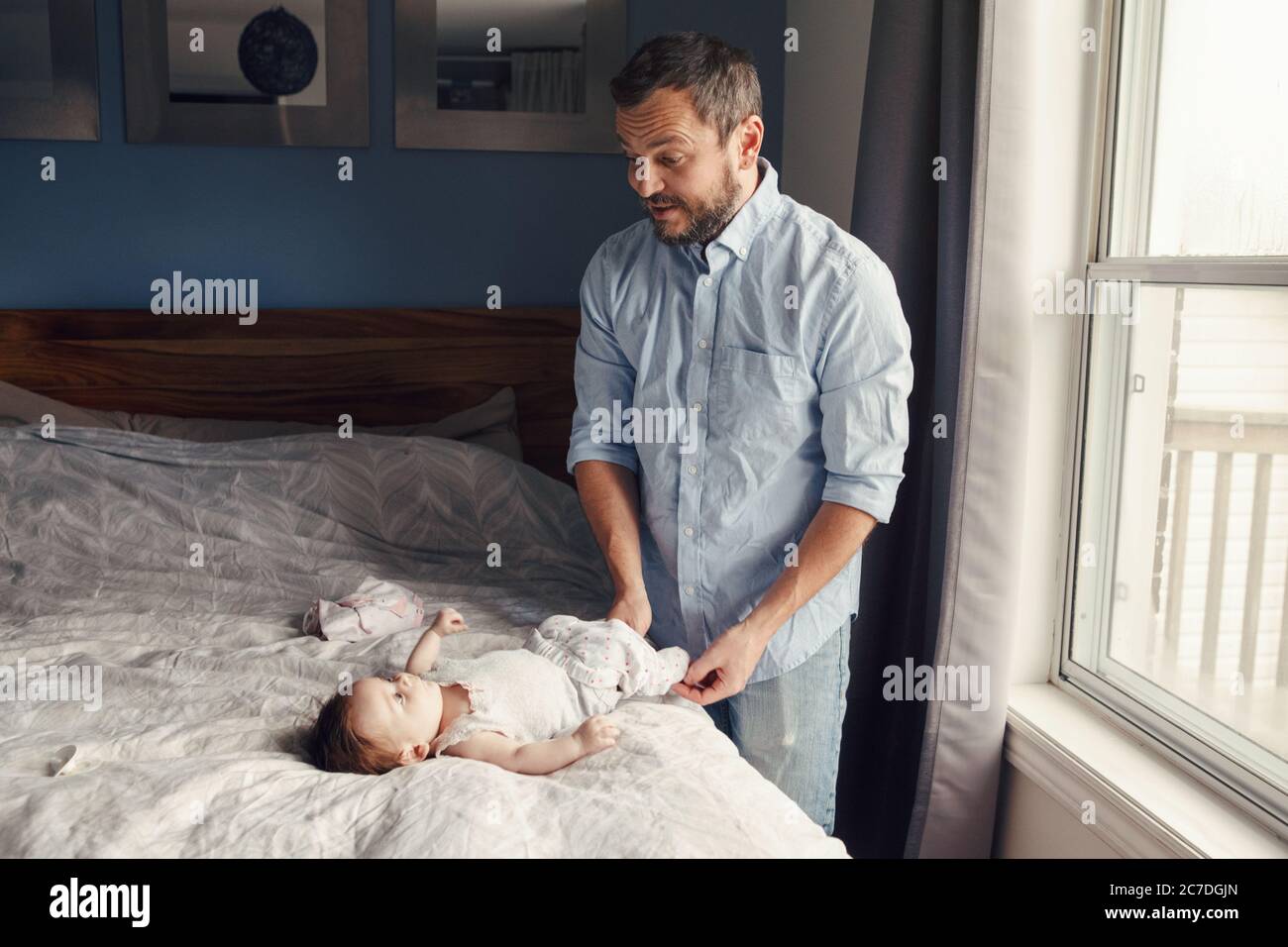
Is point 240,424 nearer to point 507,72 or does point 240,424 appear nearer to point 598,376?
point 507,72

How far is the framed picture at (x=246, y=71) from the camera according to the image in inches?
112

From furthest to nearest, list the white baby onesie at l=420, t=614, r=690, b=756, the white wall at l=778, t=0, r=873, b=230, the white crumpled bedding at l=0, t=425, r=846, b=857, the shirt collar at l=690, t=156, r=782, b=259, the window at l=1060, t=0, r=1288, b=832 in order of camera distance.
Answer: the white wall at l=778, t=0, r=873, b=230, the shirt collar at l=690, t=156, r=782, b=259, the window at l=1060, t=0, r=1288, b=832, the white baby onesie at l=420, t=614, r=690, b=756, the white crumpled bedding at l=0, t=425, r=846, b=857

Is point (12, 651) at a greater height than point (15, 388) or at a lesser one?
lesser

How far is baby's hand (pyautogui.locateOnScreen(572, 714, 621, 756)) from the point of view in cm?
133

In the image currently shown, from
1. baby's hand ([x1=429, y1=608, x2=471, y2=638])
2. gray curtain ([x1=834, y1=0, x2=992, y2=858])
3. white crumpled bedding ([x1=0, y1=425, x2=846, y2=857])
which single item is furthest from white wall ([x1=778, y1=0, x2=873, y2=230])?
baby's hand ([x1=429, y1=608, x2=471, y2=638])

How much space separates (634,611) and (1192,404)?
0.91 meters

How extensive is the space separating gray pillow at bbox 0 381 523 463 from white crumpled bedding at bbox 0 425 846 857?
0.21 meters

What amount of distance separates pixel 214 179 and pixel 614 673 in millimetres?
2089

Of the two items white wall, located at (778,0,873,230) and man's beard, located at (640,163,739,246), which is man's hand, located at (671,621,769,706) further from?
white wall, located at (778,0,873,230)

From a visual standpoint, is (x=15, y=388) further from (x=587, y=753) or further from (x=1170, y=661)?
(x=1170, y=661)

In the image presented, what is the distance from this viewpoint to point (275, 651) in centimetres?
173

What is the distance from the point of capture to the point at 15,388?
2705 mm

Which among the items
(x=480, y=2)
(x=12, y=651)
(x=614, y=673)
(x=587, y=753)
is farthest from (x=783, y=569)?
(x=480, y=2)
